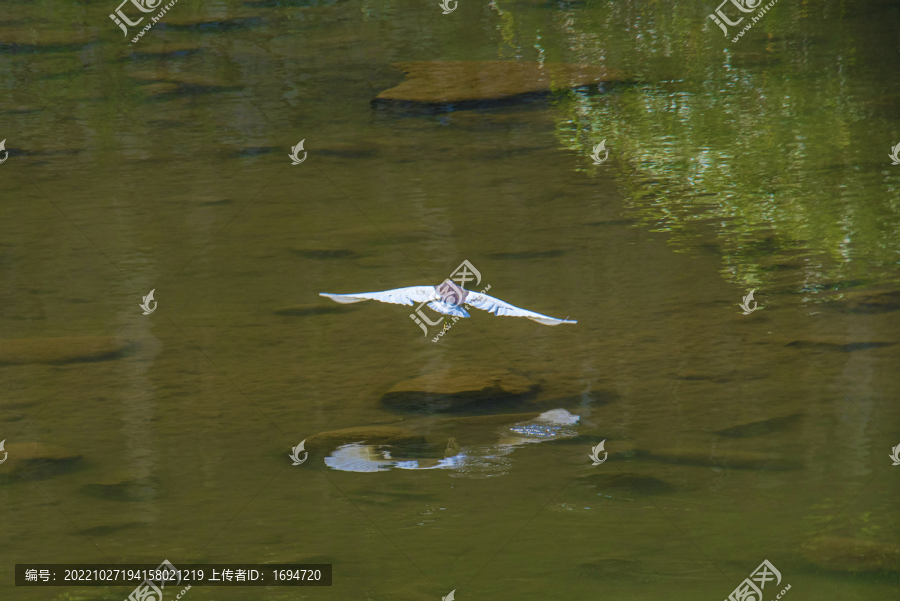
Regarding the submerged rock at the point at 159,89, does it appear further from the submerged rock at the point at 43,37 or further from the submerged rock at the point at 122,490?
the submerged rock at the point at 122,490

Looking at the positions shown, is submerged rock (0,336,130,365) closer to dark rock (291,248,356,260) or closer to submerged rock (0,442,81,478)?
submerged rock (0,442,81,478)

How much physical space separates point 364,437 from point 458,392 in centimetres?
47

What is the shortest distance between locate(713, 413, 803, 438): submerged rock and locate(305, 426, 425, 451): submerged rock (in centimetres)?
104

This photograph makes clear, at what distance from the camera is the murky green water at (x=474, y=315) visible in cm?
301

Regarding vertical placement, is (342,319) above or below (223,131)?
below

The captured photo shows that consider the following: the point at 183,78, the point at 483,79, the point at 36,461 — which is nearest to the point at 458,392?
the point at 36,461

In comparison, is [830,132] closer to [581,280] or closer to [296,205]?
[581,280]

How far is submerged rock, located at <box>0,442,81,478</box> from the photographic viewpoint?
11.3 feet

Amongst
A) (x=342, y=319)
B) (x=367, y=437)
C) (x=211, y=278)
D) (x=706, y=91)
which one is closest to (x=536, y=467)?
(x=367, y=437)

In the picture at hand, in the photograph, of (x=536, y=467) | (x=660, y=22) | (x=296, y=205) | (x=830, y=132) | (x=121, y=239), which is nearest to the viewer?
(x=536, y=467)

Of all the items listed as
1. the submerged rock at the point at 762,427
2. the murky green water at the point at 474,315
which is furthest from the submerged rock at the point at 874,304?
the submerged rock at the point at 762,427

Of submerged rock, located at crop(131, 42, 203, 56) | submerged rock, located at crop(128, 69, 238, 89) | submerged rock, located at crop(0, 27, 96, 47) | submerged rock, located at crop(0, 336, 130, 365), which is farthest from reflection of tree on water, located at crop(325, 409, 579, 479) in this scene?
submerged rock, located at crop(0, 27, 96, 47)

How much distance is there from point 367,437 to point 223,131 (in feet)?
15.5

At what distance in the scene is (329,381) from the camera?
4074 mm
